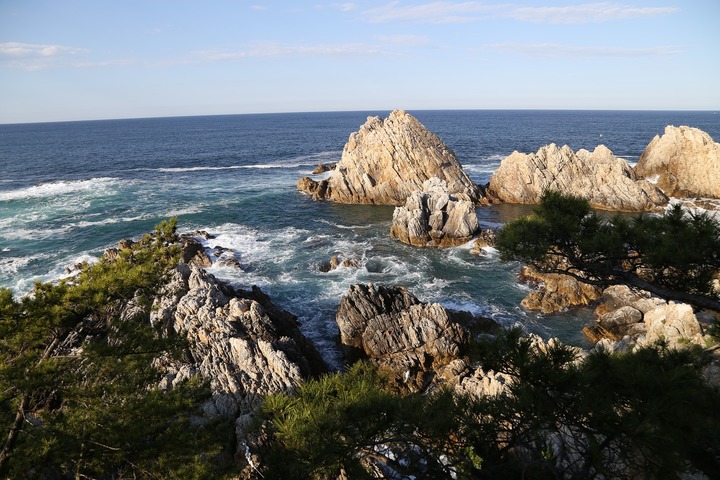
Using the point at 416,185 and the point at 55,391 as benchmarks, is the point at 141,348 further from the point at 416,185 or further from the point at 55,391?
the point at 416,185

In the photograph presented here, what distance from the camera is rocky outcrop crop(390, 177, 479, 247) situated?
40.4m

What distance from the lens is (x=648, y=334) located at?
2092 cm

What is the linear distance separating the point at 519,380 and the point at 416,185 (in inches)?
1893

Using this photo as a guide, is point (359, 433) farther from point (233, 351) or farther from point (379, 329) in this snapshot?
point (379, 329)

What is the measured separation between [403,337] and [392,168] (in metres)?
36.5

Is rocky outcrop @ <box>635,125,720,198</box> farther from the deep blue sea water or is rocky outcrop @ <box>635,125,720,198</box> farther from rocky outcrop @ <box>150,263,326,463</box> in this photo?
rocky outcrop @ <box>150,263,326,463</box>

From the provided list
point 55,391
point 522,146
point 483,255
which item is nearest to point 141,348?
point 55,391

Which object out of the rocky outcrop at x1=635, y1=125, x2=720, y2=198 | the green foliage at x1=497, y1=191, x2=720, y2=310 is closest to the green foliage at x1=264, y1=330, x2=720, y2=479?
the green foliage at x1=497, y1=191, x2=720, y2=310

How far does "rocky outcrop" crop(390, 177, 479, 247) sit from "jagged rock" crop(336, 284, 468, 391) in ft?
55.1

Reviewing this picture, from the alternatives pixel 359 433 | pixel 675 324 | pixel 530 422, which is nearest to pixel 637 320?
pixel 675 324

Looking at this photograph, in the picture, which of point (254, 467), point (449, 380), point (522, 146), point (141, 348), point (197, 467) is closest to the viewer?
point (197, 467)

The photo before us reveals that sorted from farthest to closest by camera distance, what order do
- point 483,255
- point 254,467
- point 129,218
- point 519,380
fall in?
point 129,218 → point 483,255 → point 254,467 → point 519,380

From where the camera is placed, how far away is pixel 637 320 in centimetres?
2395

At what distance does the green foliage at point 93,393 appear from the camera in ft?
28.4
